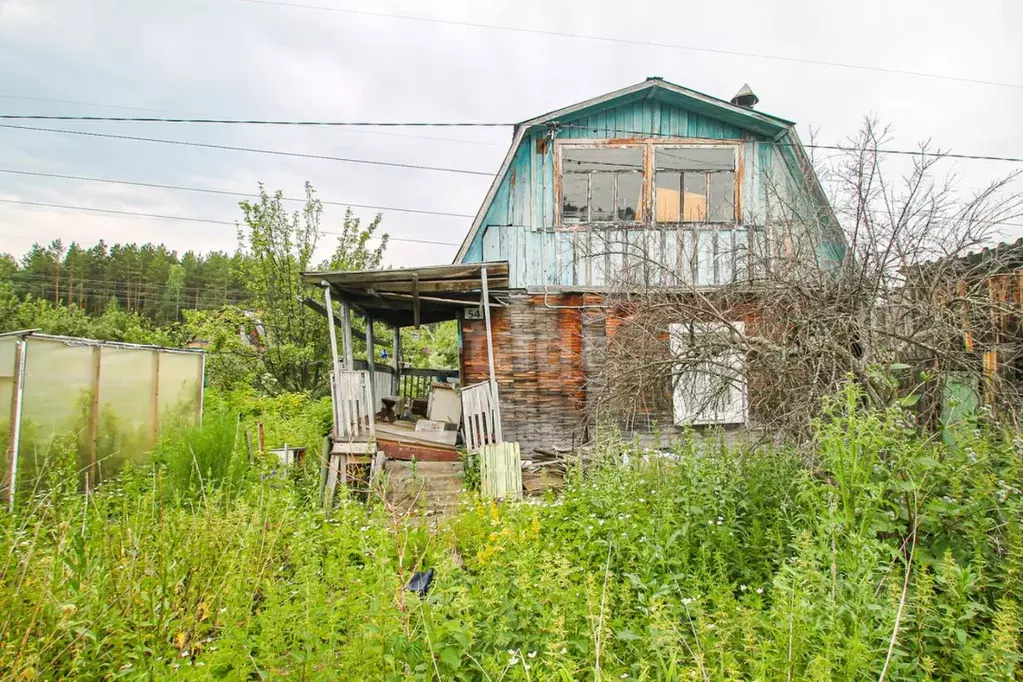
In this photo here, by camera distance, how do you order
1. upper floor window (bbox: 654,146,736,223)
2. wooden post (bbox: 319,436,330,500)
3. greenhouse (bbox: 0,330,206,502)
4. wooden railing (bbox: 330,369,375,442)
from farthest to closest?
upper floor window (bbox: 654,146,736,223) → wooden railing (bbox: 330,369,375,442) → wooden post (bbox: 319,436,330,500) → greenhouse (bbox: 0,330,206,502)

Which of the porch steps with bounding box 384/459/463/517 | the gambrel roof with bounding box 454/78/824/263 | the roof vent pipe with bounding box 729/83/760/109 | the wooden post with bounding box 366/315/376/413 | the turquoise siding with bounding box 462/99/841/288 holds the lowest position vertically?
the porch steps with bounding box 384/459/463/517

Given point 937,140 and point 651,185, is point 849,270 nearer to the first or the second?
point 937,140

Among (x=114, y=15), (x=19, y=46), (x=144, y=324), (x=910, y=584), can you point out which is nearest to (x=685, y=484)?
(x=910, y=584)

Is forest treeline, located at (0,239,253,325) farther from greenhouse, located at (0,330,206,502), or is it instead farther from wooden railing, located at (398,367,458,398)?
greenhouse, located at (0,330,206,502)

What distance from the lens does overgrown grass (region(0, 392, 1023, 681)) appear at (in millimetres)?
2346

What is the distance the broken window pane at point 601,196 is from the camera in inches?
379

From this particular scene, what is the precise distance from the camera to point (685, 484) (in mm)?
4422

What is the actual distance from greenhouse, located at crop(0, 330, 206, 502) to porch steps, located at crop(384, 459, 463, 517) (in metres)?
3.55

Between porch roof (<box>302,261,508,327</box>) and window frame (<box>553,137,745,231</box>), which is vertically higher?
window frame (<box>553,137,745,231</box>)

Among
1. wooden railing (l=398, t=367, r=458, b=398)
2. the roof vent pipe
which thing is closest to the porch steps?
wooden railing (l=398, t=367, r=458, b=398)

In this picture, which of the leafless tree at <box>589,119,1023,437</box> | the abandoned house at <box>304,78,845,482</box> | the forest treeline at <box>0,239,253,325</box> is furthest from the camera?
the forest treeline at <box>0,239,253,325</box>

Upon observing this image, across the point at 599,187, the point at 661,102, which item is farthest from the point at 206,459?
the point at 661,102

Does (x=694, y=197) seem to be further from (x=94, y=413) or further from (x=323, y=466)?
(x=94, y=413)

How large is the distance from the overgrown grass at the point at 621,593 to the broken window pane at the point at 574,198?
600 cm
